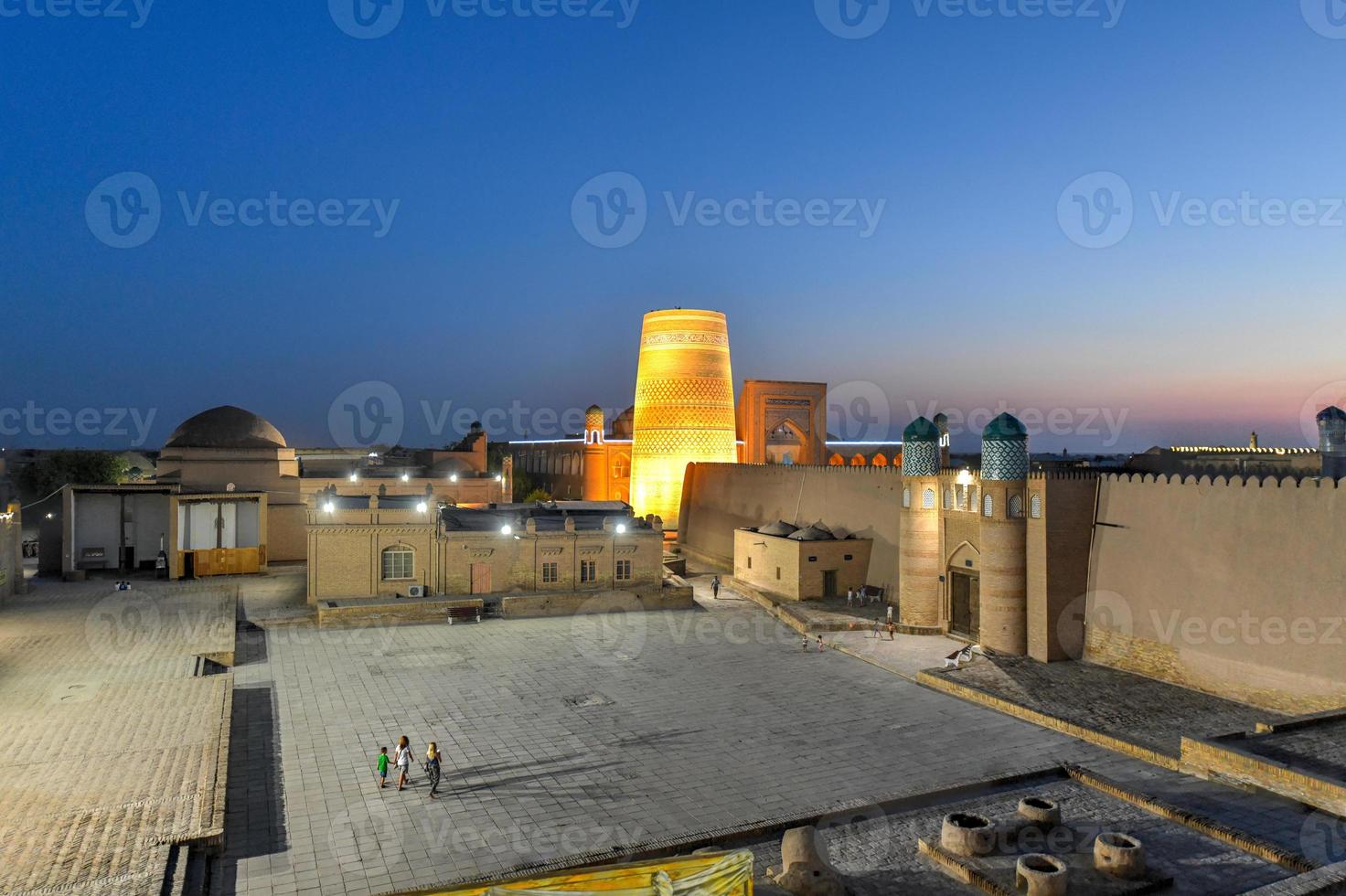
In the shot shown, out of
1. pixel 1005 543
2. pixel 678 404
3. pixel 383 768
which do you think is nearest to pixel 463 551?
pixel 383 768

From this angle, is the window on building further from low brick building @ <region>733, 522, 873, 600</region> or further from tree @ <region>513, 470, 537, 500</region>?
tree @ <region>513, 470, 537, 500</region>

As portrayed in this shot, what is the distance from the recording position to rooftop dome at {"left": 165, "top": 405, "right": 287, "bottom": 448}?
3234cm

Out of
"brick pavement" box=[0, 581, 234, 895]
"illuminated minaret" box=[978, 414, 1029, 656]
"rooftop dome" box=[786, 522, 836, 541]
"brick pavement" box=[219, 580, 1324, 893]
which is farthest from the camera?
"rooftop dome" box=[786, 522, 836, 541]

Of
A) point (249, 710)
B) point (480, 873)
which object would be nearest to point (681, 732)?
point (480, 873)

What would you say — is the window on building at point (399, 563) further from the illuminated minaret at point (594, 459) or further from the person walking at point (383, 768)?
the illuminated minaret at point (594, 459)

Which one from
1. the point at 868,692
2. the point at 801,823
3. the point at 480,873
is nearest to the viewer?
the point at 480,873

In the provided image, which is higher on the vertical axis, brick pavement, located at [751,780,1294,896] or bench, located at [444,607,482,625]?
bench, located at [444,607,482,625]

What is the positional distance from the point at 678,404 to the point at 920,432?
13.4 metres

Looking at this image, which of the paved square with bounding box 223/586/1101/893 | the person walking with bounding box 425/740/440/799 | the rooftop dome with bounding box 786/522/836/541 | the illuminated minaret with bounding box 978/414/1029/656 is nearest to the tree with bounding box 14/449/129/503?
the paved square with bounding box 223/586/1101/893

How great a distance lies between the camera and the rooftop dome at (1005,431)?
17.7 metres

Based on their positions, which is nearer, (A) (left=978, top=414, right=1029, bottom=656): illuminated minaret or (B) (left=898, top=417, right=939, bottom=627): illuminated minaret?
(A) (left=978, top=414, right=1029, bottom=656): illuminated minaret

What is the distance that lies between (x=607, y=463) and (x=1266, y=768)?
29.9 metres

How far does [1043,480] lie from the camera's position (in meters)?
17.1

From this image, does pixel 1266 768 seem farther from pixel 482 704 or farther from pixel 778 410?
pixel 778 410
